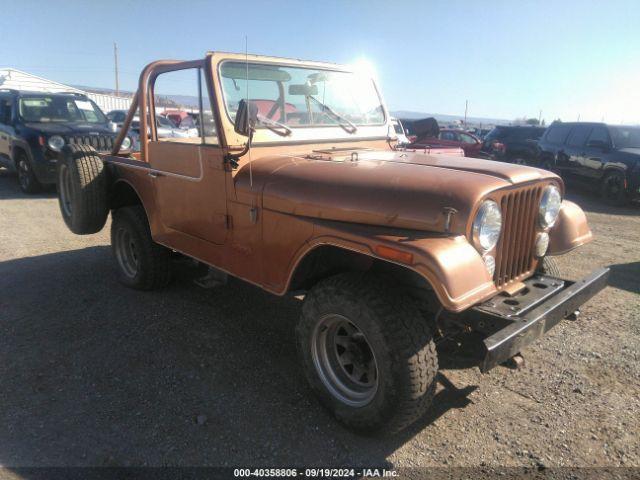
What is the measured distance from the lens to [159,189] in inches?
150

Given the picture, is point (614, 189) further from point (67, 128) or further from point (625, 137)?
point (67, 128)

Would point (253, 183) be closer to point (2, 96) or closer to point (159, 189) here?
point (159, 189)

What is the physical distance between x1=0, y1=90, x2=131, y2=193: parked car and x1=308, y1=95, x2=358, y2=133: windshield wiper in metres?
6.75

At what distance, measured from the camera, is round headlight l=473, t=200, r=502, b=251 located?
7.44 ft

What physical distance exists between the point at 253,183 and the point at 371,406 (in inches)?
58.4

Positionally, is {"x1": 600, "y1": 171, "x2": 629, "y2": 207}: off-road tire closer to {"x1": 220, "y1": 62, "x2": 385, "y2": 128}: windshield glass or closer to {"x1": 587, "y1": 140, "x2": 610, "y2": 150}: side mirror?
{"x1": 587, "y1": 140, "x2": 610, "y2": 150}: side mirror

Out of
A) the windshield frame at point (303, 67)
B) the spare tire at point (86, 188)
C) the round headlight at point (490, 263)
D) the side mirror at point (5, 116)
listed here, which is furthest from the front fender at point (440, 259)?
the side mirror at point (5, 116)

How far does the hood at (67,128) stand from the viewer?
900 centimetres

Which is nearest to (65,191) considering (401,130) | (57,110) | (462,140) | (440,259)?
(440,259)

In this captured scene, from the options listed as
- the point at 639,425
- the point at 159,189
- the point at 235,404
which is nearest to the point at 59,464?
the point at 235,404

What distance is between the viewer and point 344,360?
2670 mm

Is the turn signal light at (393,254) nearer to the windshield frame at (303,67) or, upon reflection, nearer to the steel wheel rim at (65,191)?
the windshield frame at (303,67)

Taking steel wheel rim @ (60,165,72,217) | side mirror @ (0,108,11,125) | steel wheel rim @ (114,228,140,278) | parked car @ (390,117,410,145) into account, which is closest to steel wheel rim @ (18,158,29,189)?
side mirror @ (0,108,11,125)

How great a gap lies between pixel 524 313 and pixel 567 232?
997mm
